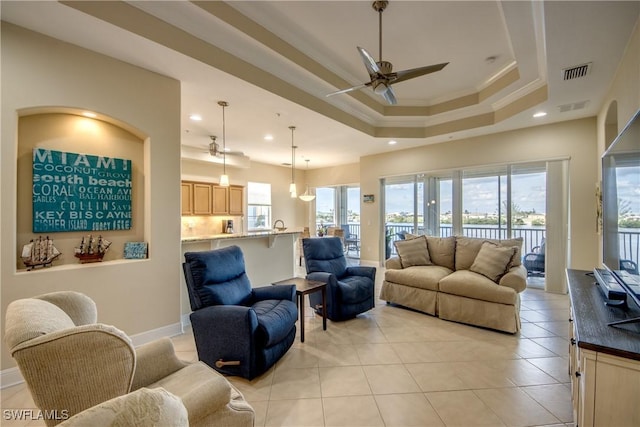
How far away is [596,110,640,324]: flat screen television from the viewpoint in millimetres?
1521

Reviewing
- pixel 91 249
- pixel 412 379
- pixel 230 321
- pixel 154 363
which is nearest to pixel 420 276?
pixel 412 379

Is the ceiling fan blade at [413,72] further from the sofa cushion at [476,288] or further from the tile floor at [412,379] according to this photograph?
the tile floor at [412,379]

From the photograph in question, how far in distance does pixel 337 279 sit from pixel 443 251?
1674 mm

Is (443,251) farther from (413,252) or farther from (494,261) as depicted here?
(494,261)

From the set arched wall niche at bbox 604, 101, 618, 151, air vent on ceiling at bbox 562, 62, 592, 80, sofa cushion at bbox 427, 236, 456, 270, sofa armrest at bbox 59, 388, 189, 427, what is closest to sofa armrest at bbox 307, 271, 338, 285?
sofa cushion at bbox 427, 236, 456, 270

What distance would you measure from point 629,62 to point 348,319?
12.4ft

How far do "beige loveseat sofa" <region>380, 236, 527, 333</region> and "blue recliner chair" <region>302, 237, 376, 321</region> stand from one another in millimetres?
531

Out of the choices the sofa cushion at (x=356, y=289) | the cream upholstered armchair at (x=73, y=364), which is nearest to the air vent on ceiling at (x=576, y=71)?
the sofa cushion at (x=356, y=289)

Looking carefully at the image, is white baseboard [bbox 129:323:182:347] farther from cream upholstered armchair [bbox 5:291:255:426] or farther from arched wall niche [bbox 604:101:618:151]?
arched wall niche [bbox 604:101:618:151]

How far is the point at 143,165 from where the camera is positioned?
9.85ft

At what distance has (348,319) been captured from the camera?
3541 mm

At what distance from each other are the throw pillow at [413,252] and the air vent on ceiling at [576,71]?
255 centimetres

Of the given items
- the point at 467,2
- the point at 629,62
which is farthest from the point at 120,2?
the point at 629,62

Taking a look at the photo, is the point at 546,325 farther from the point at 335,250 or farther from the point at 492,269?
the point at 335,250
